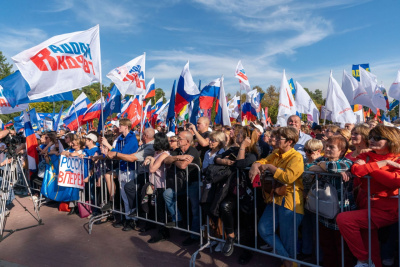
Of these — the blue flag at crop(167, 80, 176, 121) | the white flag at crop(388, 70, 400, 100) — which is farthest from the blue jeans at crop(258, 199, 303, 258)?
the white flag at crop(388, 70, 400, 100)

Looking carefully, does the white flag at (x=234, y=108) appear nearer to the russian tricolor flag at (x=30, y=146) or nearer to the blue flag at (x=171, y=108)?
the blue flag at (x=171, y=108)

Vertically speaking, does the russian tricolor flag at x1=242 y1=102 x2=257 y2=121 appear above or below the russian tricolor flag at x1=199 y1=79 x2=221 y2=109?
below

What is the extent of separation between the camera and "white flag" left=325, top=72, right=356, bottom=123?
918cm

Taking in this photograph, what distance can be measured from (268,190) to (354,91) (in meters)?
8.60

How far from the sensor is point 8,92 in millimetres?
7836

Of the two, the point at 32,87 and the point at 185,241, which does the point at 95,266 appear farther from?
the point at 32,87

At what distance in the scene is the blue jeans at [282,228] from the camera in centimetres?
354

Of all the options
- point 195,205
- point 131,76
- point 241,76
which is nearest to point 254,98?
point 241,76

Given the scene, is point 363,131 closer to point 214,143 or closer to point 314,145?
point 314,145

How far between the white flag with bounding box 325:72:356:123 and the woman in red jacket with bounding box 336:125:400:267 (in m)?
6.60

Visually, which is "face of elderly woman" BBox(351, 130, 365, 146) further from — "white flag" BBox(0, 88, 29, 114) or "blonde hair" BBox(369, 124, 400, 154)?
"white flag" BBox(0, 88, 29, 114)

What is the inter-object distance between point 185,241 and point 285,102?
620 cm

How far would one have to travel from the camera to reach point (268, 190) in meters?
3.71

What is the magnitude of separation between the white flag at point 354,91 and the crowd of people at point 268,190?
5.73m
